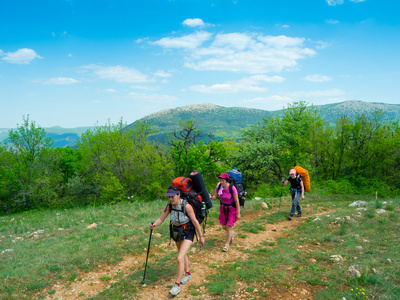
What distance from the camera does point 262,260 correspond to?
724cm

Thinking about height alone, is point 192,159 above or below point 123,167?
above

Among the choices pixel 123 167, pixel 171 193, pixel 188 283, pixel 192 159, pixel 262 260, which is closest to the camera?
pixel 171 193

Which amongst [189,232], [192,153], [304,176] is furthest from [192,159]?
[189,232]

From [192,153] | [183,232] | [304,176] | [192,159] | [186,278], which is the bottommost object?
[186,278]

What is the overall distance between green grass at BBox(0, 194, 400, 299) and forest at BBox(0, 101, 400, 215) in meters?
13.7

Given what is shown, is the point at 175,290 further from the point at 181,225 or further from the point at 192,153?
the point at 192,153

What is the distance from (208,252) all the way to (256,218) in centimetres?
481

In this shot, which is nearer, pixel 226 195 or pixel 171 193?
pixel 171 193

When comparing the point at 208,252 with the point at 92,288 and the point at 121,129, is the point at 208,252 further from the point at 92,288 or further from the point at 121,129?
the point at 121,129

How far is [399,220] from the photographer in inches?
378

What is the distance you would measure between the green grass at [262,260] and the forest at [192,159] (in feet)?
44.9

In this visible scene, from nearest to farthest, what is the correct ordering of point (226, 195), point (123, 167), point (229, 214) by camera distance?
1. point (226, 195)
2. point (229, 214)
3. point (123, 167)

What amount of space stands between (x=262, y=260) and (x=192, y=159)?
73.1 ft

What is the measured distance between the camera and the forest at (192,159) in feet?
76.2
